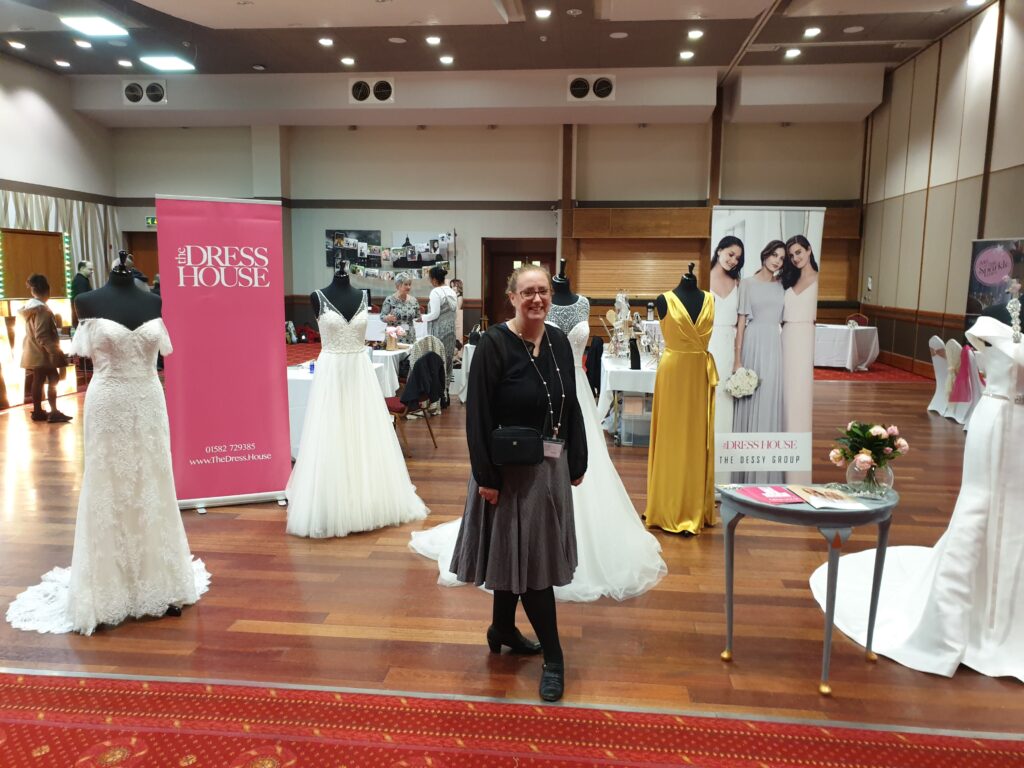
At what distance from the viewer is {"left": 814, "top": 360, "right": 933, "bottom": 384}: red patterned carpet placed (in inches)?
429

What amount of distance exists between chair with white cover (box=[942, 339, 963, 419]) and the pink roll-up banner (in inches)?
283

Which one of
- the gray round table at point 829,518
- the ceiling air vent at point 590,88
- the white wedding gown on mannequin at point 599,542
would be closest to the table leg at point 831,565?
the gray round table at point 829,518

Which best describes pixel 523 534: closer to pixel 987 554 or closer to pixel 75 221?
pixel 987 554

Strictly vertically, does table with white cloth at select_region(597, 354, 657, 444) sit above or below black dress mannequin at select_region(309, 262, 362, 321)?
below

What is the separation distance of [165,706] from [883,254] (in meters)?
13.5

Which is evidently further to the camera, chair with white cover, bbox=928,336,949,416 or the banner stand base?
chair with white cover, bbox=928,336,949,416

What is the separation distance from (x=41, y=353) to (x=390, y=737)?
7.47 meters

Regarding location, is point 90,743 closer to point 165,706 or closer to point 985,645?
point 165,706

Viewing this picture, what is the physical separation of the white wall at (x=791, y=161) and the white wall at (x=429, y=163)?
3538 millimetres

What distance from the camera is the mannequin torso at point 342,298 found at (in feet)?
14.7

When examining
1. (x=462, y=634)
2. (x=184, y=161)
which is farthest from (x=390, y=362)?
(x=184, y=161)

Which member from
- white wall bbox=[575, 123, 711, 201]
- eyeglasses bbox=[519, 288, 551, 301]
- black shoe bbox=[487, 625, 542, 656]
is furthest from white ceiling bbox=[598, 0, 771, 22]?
black shoe bbox=[487, 625, 542, 656]

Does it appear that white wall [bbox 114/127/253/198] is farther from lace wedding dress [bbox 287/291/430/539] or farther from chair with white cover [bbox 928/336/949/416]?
chair with white cover [bbox 928/336/949/416]

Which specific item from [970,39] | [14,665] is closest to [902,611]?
[14,665]
